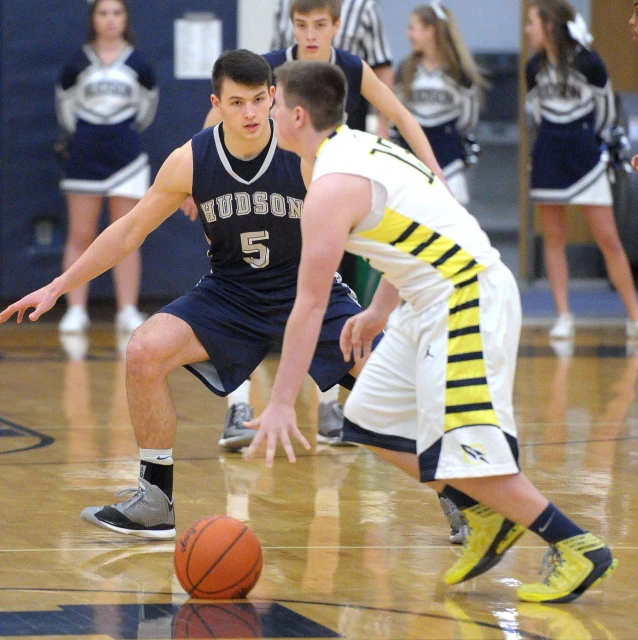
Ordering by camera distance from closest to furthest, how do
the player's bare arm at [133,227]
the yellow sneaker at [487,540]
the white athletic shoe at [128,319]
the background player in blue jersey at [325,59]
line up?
the yellow sneaker at [487,540] → the player's bare arm at [133,227] → the background player in blue jersey at [325,59] → the white athletic shoe at [128,319]

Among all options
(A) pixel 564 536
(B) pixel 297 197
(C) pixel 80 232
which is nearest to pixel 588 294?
(C) pixel 80 232

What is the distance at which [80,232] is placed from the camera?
32.9 ft

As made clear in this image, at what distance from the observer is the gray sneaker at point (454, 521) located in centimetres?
423

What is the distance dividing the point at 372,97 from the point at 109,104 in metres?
4.41

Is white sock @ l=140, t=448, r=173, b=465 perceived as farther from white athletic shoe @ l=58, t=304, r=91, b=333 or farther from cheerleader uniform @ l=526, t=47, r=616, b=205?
white athletic shoe @ l=58, t=304, r=91, b=333

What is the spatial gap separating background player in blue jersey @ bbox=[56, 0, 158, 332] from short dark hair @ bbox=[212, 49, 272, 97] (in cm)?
521

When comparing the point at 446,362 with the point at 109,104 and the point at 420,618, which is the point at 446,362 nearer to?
the point at 420,618

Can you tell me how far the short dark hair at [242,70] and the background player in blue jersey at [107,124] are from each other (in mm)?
5211

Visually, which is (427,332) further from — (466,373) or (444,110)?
(444,110)

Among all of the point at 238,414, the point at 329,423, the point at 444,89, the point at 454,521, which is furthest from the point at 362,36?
the point at 454,521

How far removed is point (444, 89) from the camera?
32.6ft

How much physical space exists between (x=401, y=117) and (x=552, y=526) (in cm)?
235

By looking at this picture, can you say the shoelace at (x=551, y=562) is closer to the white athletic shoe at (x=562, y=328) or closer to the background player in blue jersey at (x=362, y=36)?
the background player in blue jersey at (x=362, y=36)

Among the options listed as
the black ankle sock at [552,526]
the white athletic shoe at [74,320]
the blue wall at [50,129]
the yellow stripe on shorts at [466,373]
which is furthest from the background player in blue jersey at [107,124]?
the black ankle sock at [552,526]
